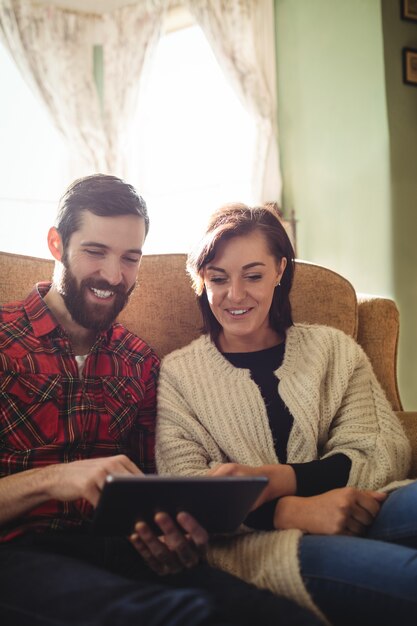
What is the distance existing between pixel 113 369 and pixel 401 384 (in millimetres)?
2187

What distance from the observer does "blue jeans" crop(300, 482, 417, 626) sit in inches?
40.4

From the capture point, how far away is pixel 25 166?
3893 mm

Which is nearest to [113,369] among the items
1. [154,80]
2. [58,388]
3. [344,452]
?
[58,388]

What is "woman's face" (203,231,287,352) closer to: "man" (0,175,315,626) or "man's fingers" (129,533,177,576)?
"man" (0,175,315,626)

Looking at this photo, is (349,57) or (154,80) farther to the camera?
(154,80)

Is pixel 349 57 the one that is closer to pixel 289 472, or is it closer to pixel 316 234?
pixel 316 234

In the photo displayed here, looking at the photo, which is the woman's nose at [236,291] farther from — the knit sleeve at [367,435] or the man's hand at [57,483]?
the man's hand at [57,483]

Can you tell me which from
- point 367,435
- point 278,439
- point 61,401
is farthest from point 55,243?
point 367,435

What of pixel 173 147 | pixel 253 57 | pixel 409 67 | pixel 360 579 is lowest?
pixel 360 579

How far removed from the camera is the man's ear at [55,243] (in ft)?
5.09

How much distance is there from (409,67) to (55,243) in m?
2.51

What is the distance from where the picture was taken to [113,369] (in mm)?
1529

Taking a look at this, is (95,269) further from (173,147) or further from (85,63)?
(85,63)

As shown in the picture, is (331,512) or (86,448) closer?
(331,512)
